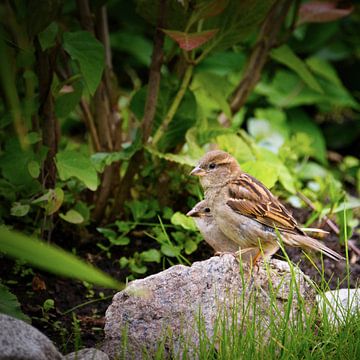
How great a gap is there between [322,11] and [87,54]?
1946 millimetres

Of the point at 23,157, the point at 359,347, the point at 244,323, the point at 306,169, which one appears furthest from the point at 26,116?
the point at 306,169

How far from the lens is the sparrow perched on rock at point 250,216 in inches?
154

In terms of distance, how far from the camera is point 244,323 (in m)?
3.40

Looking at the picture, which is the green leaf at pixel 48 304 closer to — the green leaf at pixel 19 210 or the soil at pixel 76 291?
the soil at pixel 76 291

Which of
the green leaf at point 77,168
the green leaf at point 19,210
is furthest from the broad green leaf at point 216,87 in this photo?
the green leaf at point 19,210

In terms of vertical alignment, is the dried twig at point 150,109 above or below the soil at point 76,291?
above

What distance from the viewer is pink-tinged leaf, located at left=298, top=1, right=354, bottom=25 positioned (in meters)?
5.10

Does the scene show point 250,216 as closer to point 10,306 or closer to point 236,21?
point 236,21

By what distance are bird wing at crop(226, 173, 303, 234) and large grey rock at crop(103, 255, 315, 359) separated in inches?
15.8

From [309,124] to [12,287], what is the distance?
380 cm

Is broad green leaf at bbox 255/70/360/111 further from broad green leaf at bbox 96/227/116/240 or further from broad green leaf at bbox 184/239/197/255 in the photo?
broad green leaf at bbox 96/227/116/240

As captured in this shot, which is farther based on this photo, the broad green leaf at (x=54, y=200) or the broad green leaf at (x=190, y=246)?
the broad green leaf at (x=190, y=246)

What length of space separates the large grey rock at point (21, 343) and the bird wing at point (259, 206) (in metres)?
1.41

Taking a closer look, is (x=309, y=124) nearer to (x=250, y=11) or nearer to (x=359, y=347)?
(x=250, y=11)
